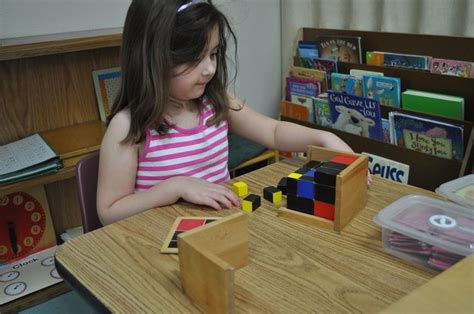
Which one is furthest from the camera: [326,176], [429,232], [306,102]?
[306,102]

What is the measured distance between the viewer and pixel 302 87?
6.37ft

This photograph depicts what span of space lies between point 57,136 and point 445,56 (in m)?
1.42

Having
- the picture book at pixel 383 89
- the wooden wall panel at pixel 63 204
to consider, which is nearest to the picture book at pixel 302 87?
the picture book at pixel 383 89

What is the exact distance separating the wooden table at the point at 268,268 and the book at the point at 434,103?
2.40 ft

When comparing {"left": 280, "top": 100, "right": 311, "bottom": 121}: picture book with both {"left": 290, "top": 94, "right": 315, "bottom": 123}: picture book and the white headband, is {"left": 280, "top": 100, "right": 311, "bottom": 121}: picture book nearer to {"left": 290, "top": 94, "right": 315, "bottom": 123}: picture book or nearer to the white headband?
{"left": 290, "top": 94, "right": 315, "bottom": 123}: picture book

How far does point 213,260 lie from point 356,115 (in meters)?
1.24

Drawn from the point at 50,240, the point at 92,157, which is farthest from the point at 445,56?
the point at 50,240

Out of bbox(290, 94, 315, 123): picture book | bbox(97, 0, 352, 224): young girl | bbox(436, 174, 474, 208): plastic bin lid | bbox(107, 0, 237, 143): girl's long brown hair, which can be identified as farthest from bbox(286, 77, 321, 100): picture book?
bbox(436, 174, 474, 208): plastic bin lid

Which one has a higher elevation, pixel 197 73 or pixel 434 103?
pixel 197 73

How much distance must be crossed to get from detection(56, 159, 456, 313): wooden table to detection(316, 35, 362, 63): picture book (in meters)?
1.06

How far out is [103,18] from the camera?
182 centimetres

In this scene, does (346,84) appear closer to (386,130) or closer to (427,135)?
(386,130)

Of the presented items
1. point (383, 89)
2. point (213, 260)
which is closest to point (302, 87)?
point (383, 89)

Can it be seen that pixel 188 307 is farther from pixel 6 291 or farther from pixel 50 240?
pixel 50 240
